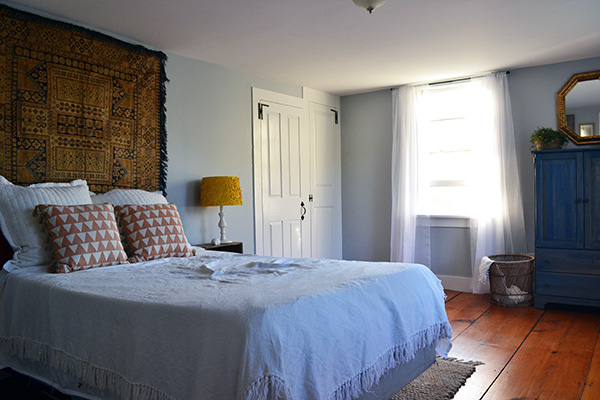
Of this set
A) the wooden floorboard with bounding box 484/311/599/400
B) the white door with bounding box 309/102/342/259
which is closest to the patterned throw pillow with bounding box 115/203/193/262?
the wooden floorboard with bounding box 484/311/599/400

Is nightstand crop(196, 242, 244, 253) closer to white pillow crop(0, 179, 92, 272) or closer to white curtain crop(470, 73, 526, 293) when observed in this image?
white pillow crop(0, 179, 92, 272)

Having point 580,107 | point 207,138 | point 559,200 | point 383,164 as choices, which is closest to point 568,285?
point 559,200

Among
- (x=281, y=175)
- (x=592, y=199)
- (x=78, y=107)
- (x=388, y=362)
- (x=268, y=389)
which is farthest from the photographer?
(x=281, y=175)

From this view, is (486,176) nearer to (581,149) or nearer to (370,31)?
(581,149)

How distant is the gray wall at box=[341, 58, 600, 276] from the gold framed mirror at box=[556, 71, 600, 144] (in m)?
0.09

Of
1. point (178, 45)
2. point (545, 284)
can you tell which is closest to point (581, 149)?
point (545, 284)

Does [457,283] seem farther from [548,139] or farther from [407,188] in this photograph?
[548,139]

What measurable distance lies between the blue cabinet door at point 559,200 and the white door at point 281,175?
8.02ft

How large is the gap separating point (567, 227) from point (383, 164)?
2209 mm

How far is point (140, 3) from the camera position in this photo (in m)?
3.05

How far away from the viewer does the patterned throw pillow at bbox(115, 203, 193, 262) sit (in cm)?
301

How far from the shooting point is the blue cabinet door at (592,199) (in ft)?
13.6

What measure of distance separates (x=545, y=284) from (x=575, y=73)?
2.09 meters

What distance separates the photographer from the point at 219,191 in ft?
13.3
